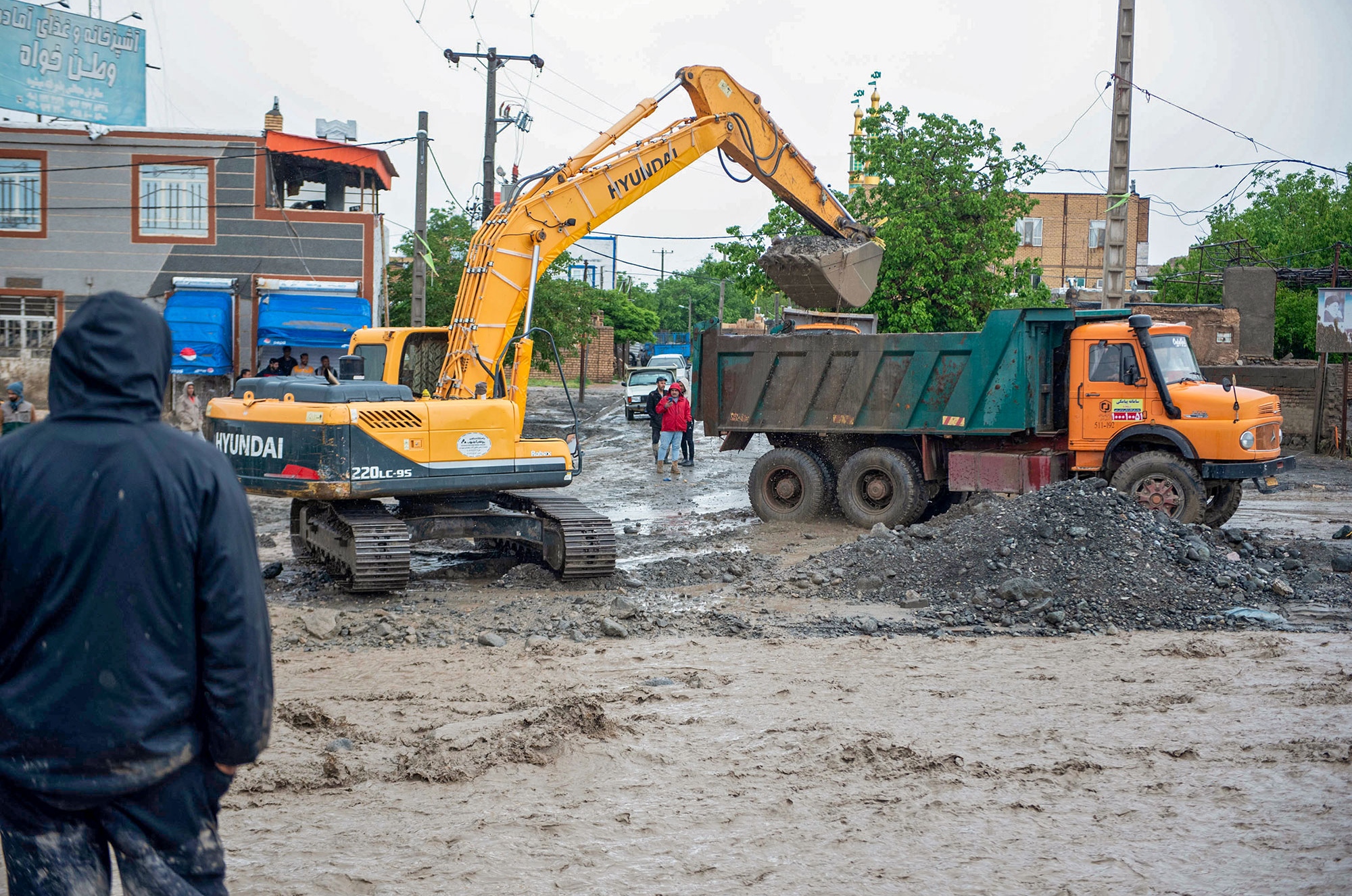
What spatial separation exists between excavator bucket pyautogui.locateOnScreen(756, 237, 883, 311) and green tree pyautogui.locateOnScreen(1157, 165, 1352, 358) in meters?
14.6

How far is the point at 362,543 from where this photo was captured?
951 centimetres

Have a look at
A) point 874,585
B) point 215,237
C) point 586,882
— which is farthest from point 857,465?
point 215,237

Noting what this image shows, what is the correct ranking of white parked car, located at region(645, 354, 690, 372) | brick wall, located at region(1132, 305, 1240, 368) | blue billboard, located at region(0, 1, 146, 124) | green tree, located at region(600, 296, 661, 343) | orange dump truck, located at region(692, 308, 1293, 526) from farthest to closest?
green tree, located at region(600, 296, 661, 343) → white parked car, located at region(645, 354, 690, 372) → brick wall, located at region(1132, 305, 1240, 368) → blue billboard, located at region(0, 1, 146, 124) → orange dump truck, located at region(692, 308, 1293, 526)

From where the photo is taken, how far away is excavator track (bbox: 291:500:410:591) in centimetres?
951

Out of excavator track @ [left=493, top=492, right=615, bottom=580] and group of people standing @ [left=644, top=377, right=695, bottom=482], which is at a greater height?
group of people standing @ [left=644, top=377, right=695, bottom=482]

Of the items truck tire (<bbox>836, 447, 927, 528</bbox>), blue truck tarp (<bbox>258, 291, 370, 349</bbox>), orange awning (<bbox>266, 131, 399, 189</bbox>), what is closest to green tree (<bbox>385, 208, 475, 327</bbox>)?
orange awning (<bbox>266, 131, 399, 189</bbox>)

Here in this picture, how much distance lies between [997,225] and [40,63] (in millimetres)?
20802

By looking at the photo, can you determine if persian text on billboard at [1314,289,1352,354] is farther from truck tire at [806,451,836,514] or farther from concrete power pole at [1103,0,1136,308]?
truck tire at [806,451,836,514]

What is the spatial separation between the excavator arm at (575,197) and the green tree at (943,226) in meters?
9.02

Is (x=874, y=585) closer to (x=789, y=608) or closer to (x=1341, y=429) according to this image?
(x=789, y=608)

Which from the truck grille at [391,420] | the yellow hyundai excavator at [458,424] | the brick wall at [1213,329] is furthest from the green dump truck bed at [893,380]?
the brick wall at [1213,329]

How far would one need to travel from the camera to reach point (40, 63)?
24.8 m

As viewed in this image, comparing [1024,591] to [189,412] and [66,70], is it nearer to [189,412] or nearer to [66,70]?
[189,412]

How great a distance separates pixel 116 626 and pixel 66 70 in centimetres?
2678
